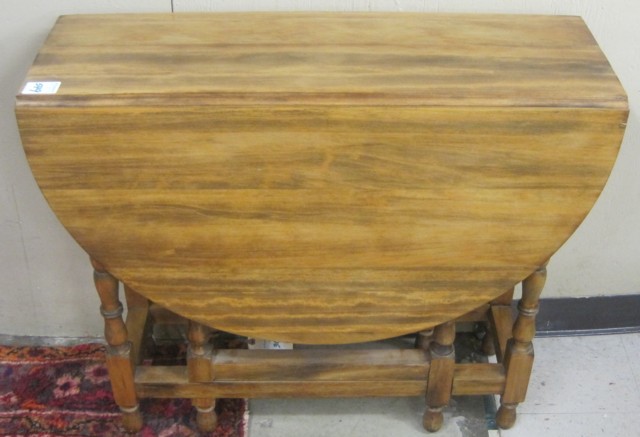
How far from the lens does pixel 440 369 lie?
166 centimetres

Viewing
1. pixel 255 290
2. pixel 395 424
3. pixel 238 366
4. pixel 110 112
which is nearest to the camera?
pixel 110 112

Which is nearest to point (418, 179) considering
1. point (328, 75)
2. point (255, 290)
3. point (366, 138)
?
point (366, 138)

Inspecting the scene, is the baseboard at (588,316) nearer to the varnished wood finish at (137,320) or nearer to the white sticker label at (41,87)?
the varnished wood finish at (137,320)

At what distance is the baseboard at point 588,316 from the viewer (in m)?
1.98

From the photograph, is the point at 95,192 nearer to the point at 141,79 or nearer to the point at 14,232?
the point at 141,79

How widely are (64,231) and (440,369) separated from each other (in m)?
0.83

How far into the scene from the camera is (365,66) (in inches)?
54.3

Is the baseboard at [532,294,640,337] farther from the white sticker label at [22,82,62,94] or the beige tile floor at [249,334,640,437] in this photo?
the white sticker label at [22,82,62,94]

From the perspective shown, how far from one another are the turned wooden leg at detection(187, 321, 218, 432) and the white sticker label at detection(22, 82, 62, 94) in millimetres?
497

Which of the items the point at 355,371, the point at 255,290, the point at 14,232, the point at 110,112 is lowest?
the point at 355,371

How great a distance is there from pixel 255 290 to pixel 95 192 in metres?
0.31

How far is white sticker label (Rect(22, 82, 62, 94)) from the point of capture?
51.3 inches

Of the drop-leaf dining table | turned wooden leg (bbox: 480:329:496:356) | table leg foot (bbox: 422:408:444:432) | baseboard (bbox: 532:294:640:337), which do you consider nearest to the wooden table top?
the drop-leaf dining table

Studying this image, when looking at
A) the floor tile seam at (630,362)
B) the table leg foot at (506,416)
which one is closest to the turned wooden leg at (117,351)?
the table leg foot at (506,416)
